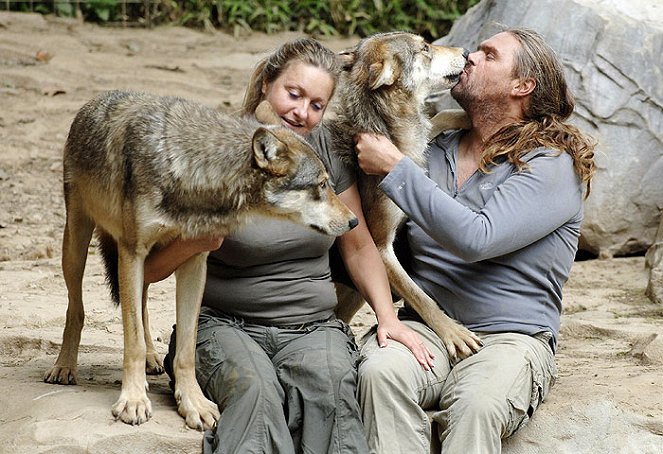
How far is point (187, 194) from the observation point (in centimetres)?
409

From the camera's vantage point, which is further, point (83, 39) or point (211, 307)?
point (83, 39)

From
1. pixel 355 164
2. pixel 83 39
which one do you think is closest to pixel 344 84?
pixel 355 164

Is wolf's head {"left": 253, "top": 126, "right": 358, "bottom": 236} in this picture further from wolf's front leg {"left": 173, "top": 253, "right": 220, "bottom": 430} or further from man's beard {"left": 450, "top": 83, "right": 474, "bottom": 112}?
man's beard {"left": 450, "top": 83, "right": 474, "bottom": 112}

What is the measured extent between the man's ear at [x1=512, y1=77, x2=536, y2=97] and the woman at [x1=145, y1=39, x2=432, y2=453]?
780 mm

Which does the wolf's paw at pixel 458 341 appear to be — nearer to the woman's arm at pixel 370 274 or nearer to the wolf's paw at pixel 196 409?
the woman's arm at pixel 370 274

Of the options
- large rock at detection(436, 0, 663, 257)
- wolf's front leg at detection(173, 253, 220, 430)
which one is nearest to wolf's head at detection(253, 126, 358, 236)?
wolf's front leg at detection(173, 253, 220, 430)

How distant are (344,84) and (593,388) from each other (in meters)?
1.72

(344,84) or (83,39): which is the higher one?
(344,84)

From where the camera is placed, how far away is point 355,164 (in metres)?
4.75

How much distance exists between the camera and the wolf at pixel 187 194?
4086mm

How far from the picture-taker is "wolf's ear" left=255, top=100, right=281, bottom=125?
4.43 m

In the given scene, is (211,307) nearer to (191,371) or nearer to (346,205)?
(191,371)

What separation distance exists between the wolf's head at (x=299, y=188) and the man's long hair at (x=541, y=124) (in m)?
0.72

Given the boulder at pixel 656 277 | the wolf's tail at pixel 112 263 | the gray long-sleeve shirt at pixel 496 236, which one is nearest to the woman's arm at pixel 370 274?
the gray long-sleeve shirt at pixel 496 236
